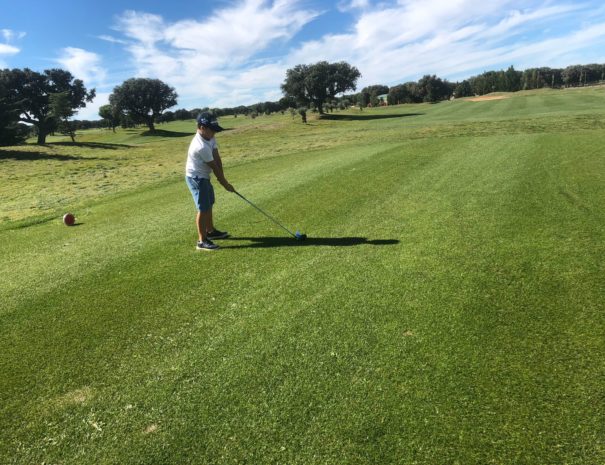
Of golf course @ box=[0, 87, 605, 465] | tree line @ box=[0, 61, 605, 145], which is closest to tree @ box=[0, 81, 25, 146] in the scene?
tree line @ box=[0, 61, 605, 145]

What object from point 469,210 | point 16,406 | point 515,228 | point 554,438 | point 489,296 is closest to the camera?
point 554,438

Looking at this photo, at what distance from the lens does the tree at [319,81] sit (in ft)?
221

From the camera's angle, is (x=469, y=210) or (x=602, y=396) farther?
(x=469, y=210)

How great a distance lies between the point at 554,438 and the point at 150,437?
10.0 ft

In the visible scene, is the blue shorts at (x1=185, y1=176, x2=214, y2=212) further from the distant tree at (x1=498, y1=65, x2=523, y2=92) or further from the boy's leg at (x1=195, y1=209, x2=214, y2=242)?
the distant tree at (x1=498, y1=65, x2=523, y2=92)

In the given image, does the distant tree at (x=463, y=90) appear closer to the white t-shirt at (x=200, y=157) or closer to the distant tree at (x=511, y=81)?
the distant tree at (x=511, y=81)

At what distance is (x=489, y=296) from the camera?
4.93 m

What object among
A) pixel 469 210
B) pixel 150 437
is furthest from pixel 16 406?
pixel 469 210

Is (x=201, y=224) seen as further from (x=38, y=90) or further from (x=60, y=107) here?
(x=38, y=90)

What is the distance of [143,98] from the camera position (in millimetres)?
74062

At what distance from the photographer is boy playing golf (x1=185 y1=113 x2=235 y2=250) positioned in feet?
23.7

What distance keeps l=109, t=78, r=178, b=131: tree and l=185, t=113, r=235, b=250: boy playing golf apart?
74.5m

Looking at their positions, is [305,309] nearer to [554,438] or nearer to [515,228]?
[554,438]

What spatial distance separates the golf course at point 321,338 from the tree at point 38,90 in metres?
56.5
